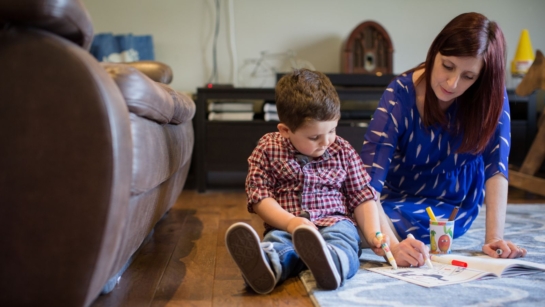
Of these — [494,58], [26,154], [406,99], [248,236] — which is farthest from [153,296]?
[494,58]

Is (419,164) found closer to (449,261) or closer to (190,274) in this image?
(449,261)

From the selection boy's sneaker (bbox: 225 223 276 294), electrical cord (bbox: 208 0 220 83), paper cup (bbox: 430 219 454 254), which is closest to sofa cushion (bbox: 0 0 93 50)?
boy's sneaker (bbox: 225 223 276 294)

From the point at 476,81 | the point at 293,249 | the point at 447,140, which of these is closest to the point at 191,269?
the point at 293,249

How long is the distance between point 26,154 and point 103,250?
20 cm

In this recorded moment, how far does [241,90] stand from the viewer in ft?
10.2

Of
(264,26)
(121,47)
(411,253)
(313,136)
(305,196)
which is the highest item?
(264,26)

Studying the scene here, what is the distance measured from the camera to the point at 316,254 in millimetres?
1196

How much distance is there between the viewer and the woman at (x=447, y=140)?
58.1 inches

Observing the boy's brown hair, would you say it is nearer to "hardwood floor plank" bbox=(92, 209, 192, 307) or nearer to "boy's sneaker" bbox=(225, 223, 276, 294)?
"boy's sneaker" bbox=(225, 223, 276, 294)

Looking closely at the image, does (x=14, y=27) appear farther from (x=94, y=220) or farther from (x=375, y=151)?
(x=375, y=151)

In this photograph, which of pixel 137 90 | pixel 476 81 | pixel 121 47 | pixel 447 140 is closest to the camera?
pixel 137 90

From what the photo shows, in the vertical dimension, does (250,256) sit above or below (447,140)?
below

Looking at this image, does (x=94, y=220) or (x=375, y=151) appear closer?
(x=94, y=220)

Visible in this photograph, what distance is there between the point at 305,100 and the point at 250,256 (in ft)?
1.28
